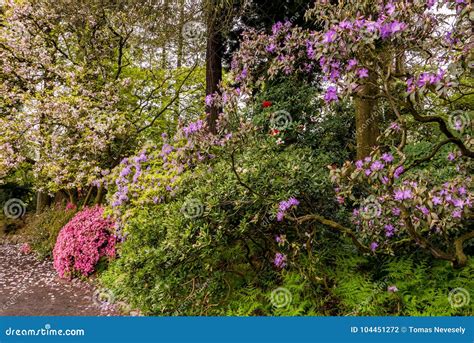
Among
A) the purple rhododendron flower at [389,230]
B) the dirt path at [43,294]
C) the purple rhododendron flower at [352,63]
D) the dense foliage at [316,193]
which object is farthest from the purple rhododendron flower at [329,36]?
the dirt path at [43,294]

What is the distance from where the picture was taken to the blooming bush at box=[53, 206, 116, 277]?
24.2ft

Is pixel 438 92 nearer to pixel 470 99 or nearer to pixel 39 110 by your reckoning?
pixel 470 99

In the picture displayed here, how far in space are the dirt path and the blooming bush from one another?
256 millimetres

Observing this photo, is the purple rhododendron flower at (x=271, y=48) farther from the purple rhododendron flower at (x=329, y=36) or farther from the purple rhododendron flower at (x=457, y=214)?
the purple rhododendron flower at (x=457, y=214)

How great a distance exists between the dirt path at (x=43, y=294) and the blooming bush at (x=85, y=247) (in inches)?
10.1

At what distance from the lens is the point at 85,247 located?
7375mm

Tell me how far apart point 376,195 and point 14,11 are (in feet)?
32.4

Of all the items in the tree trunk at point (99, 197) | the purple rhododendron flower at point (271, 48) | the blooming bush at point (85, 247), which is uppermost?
the purple rhododendron flower at point (271, 48)

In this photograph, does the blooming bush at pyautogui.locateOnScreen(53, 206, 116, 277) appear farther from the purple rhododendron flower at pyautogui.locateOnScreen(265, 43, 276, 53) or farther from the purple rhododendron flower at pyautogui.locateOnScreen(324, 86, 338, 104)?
the purple rhododendron flower at pyautogui.locateOnScreen(324, 86, 338, 104)

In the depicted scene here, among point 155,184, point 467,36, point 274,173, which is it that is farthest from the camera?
point 155,184

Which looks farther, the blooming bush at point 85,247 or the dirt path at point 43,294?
the blooming bush at point 85,247

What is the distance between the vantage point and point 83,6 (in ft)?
26.5

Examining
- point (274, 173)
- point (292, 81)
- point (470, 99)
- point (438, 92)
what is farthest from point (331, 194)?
point (470, 99)

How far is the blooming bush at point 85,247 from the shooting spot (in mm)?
7363
